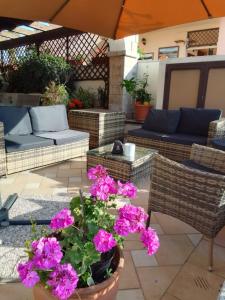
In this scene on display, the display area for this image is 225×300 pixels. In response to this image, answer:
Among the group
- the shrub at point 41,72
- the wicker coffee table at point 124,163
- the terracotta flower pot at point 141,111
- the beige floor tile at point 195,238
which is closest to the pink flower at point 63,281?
the beige floor tile at point 195,238

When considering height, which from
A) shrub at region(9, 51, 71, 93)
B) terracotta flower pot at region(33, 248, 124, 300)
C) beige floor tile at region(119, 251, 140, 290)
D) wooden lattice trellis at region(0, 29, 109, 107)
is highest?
wooden lattice trellis at region(0, 29, 109, 107)

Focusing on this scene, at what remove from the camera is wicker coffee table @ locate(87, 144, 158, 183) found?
292 cm

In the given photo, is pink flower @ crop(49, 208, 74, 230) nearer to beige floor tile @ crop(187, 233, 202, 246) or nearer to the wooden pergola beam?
beige floor tile @ crop(187, 233, 202, 246)

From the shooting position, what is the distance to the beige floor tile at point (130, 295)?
1.50 meters

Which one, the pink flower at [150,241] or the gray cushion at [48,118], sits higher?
the gray cushion at [48,118]

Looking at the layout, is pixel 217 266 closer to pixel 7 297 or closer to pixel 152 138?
pixel 7 297

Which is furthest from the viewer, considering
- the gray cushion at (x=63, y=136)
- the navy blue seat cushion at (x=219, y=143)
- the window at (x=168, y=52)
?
the window at (x=168, y=52)

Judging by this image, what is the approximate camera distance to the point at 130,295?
1521 mm

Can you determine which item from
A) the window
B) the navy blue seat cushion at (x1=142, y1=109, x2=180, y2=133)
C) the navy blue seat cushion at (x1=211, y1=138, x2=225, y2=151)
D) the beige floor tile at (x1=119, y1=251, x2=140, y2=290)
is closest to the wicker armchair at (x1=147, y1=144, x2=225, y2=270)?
the beige floor tile at (x1=119, y1=251, x2=140, y2=290)

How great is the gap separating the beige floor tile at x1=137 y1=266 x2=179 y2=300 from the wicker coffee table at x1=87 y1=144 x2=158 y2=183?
1.29m

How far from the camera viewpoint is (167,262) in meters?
1.82

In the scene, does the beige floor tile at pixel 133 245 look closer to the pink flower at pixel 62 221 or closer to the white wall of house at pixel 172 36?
the pink flower at pixel 62 221

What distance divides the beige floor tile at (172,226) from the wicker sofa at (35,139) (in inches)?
71.7

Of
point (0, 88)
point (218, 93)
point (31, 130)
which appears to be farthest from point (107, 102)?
point (0, 88)
